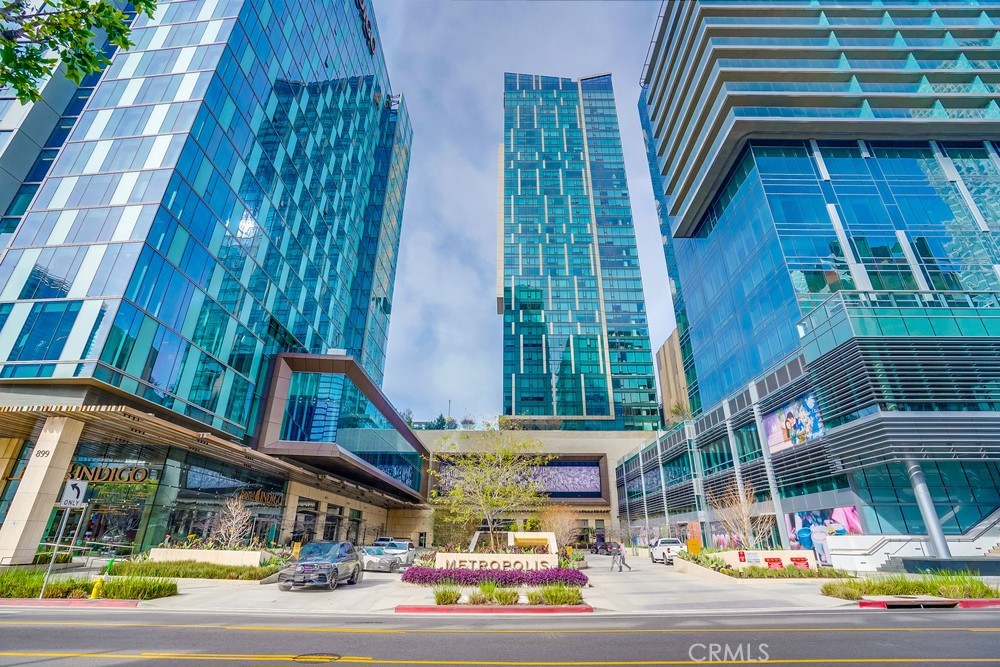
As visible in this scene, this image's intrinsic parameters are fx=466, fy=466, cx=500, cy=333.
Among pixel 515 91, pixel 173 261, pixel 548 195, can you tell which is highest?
pixel 515 91

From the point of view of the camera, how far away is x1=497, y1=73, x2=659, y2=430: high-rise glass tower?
106 meters

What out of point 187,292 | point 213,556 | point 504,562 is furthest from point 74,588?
point 187,292

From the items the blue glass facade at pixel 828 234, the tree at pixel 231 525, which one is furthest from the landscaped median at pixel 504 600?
the blue glass facade at pixel 828 234

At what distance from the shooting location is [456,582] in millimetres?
19125

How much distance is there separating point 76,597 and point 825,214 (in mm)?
53149

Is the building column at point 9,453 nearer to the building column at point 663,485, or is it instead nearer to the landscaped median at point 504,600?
the landscaped median at point 504,600

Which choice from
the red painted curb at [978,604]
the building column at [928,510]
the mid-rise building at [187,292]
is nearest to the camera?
the red painted curb at [978,604]

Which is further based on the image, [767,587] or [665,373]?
[665,373]

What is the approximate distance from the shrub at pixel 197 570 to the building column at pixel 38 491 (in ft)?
11.0

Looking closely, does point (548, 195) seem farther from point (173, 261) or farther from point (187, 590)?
point (187, 590)

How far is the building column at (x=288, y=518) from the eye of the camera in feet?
118

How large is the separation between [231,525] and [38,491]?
8.95 meters

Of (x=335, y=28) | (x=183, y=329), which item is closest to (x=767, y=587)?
(x=183, y=329)

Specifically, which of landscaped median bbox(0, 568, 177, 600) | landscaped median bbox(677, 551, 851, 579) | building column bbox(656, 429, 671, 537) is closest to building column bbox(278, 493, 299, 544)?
landscaped median bbox(0, 568, 177, 600)
